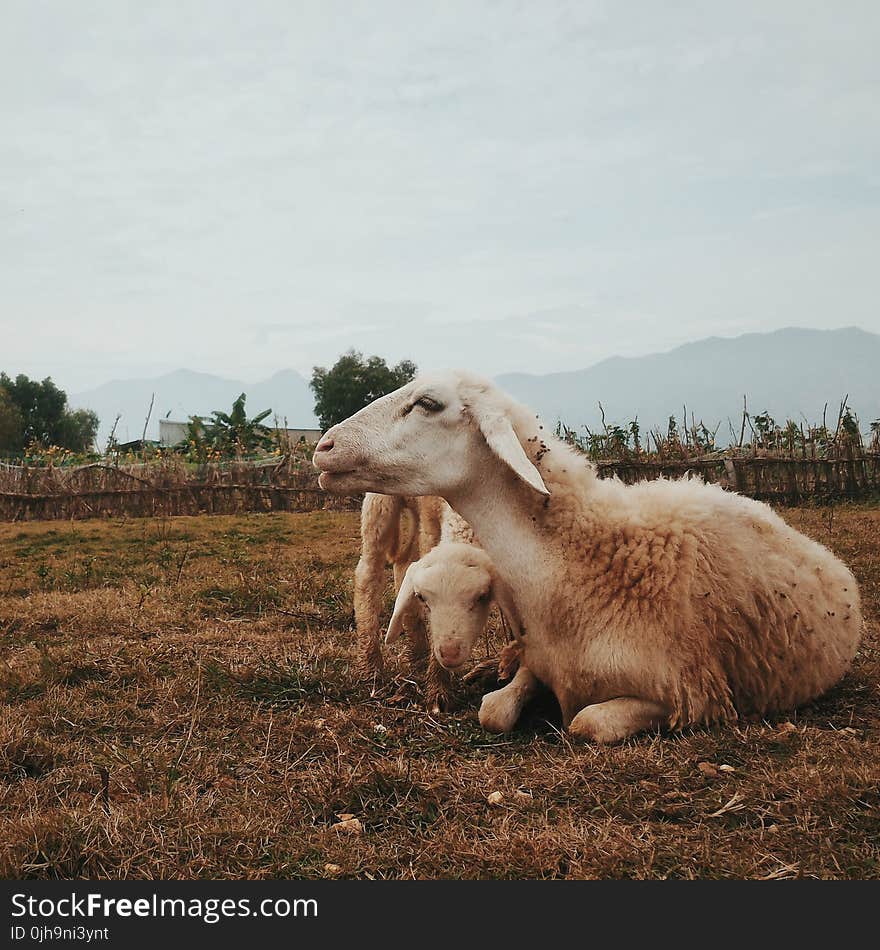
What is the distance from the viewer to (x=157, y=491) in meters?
17.6

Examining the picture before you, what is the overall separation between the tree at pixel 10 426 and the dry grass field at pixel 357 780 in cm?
4613

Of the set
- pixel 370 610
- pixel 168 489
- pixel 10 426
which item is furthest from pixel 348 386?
pixel 370 610

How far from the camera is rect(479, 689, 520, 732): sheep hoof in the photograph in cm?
371

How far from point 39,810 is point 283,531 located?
10075 millimetres

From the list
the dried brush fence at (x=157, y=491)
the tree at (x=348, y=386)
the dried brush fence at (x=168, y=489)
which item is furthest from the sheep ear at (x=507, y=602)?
the tree at (x=348, y=386)

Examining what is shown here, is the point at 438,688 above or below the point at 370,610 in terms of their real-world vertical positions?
below

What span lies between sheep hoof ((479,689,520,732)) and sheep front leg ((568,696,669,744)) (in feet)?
1.01

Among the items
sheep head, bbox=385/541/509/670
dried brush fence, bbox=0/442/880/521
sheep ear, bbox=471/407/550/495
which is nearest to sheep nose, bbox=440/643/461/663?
sheep head, bbox=385/541/509/670

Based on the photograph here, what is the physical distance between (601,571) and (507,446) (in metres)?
0.68

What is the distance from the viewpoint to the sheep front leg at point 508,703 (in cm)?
372

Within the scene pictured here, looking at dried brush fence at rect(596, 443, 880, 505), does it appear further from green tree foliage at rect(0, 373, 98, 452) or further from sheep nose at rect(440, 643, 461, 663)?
green tree foliage at rect(0, 373, 98, 452)

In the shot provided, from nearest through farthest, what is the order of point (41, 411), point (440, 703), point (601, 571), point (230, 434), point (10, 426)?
point (601, 571) → point (440, 703) → point (230, 434) → point (10, 426) → point (41, 411)

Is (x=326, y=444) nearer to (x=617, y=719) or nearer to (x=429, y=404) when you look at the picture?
(x=429, y=404)

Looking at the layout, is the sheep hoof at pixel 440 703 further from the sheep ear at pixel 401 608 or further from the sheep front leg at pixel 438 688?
the sheep ear at pixel 401 608
